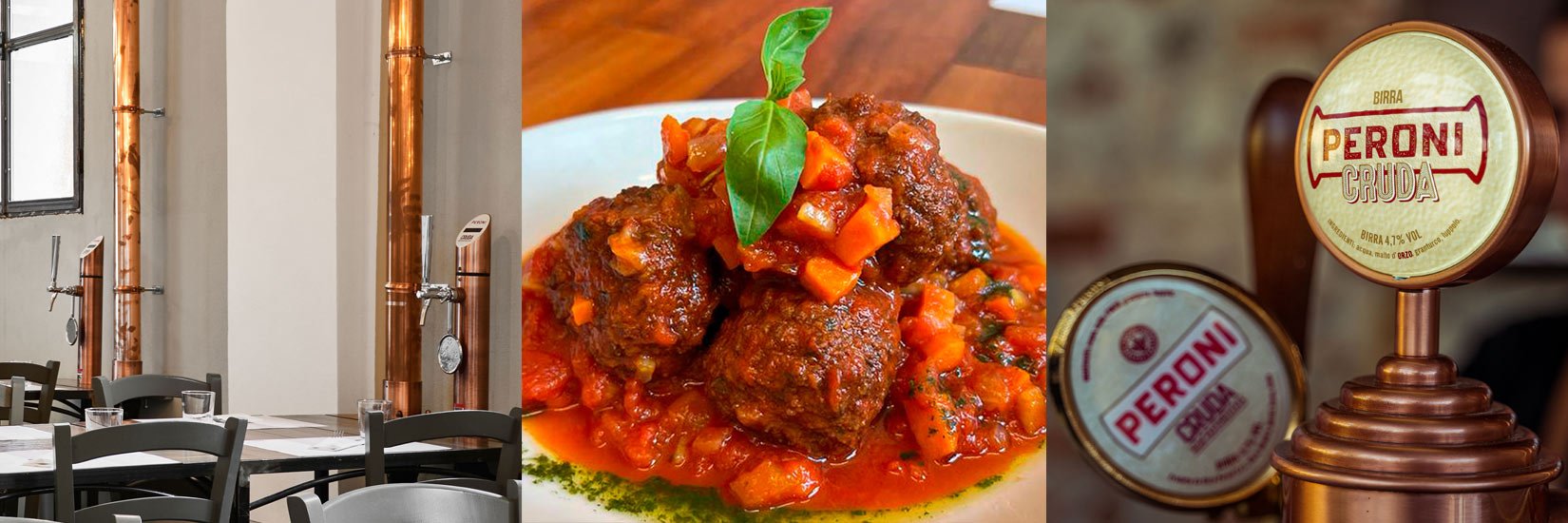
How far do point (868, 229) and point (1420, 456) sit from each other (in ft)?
1.61

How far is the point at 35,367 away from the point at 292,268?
49.2 inches

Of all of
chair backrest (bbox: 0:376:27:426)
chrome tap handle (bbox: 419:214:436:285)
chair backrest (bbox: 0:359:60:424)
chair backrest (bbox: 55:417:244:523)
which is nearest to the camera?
chair backrest (bbox: 55:417:244:523)

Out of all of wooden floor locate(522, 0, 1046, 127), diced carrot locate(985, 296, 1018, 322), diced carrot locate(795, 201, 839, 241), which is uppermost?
wooden floor locate(522, 0, 1046, 127)

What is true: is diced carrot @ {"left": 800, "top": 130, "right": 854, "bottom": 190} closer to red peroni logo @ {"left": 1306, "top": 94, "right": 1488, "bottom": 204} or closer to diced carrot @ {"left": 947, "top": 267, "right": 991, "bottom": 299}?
diced carrot @ {"left": 947, "top": 267, "right": 991, "bottom": 299}

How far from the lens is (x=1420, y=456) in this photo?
0.92 m

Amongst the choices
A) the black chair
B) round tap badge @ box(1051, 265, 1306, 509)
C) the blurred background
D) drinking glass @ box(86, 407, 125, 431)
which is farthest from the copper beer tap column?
the black chair

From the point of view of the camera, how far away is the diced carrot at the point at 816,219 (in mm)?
1176

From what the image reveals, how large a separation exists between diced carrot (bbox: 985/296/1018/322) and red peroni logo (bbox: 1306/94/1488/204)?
324 millimetres

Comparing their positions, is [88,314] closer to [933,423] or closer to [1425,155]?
[933,423]

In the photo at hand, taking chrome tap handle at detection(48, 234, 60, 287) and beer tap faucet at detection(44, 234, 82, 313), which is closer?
beer tap faucet at detection(44, 234, 82, 313)

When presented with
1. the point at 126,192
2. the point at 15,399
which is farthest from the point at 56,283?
the point at 15,399

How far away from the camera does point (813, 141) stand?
3.92 ft

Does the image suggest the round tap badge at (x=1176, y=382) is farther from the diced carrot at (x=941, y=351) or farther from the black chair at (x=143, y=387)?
the black chair at (x=143, y=387)

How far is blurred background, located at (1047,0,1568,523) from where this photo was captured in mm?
1062
